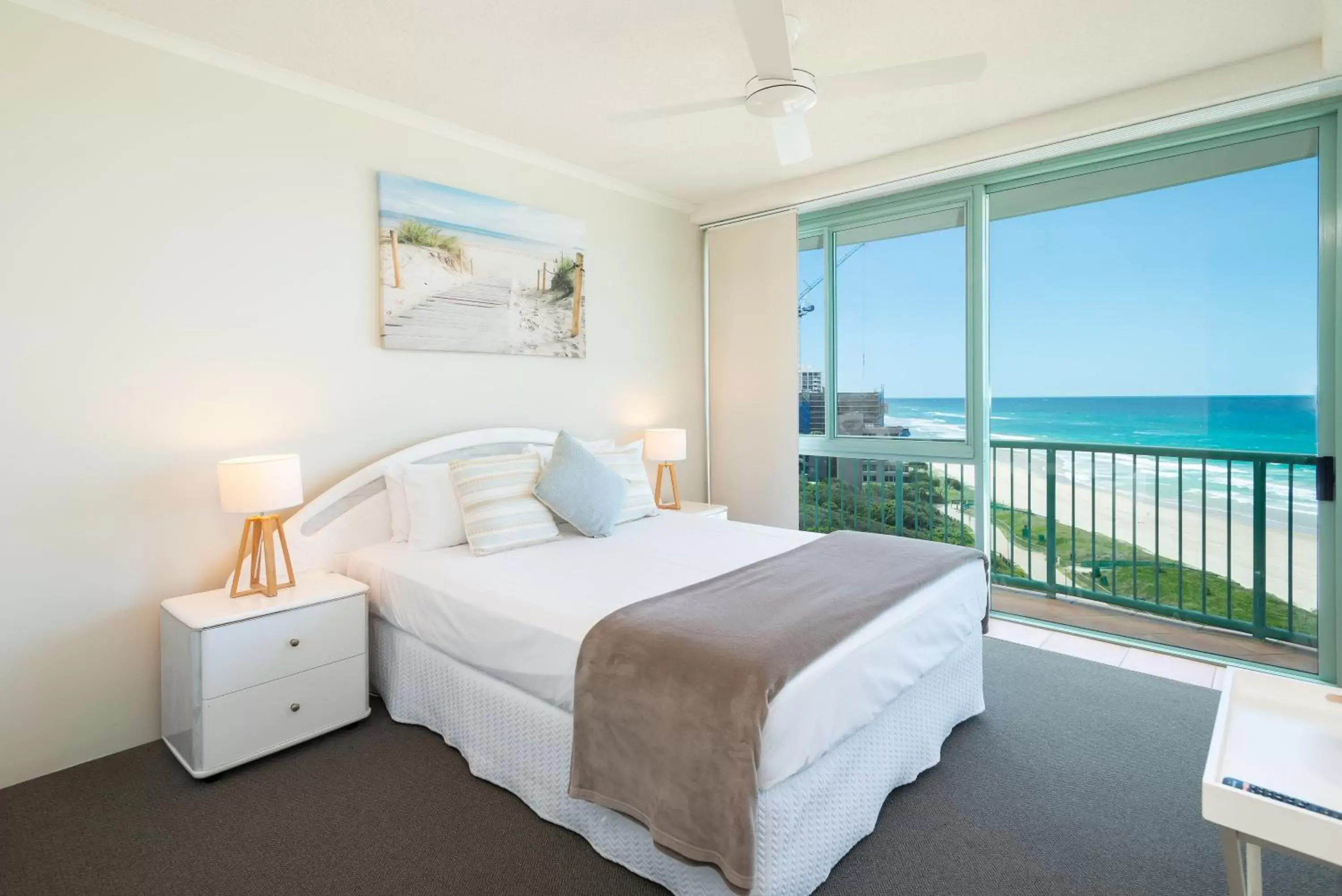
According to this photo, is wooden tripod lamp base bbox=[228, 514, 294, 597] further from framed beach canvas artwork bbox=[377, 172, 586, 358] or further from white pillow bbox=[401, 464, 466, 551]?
framed beach canvas artwork bbox=[377, 172, 586, 358]

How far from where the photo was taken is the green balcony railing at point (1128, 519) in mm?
3492

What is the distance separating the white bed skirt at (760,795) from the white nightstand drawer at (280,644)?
0.20 meters

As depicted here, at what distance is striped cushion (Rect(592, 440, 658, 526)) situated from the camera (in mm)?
3445

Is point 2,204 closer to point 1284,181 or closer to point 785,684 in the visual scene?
point 785,684

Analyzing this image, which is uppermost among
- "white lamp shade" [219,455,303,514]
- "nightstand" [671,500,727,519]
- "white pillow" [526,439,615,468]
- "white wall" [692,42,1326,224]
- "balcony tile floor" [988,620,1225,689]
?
"white wall" [692,42,1326,224]

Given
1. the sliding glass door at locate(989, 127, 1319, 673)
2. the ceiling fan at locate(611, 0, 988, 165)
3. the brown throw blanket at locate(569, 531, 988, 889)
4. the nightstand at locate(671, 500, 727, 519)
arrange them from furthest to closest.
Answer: the nightstand at locate(671, 500, 727, 519) → the sliding glass door at locate(989, 127, 1319, 673) → the ceiling fan at locate(611, 0, 988, 165) → the brown throw blanket at locate(569, 531, 988, 889)

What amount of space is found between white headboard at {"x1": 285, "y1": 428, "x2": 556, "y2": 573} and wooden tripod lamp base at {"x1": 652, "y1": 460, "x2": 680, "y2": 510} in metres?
1.34

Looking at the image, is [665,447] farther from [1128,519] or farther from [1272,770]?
[1272,770]

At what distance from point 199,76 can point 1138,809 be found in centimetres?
420

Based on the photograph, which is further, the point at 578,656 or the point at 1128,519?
the point at 1128,519

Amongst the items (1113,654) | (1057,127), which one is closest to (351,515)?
(1113,654)

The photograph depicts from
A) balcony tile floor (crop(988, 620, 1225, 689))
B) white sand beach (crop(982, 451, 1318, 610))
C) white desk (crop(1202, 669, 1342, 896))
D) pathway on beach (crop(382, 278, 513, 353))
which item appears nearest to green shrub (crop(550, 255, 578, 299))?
pathway on beach (crop(382, 278, 513, 353))

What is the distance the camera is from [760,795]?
59.0 inches

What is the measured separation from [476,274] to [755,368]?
2.04 meters
